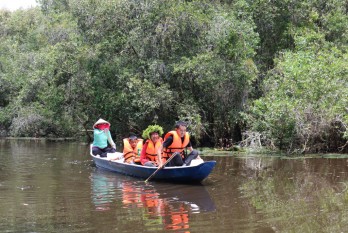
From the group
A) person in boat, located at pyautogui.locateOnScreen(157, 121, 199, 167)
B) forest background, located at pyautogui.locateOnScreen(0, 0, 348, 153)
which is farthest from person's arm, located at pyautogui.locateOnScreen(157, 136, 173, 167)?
forest background, located at pyautogui.locateOnScreen(0, 0, 348, 153)

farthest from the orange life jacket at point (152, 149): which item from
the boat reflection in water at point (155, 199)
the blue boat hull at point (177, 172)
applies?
the boat reflection in water at point (155, 199)

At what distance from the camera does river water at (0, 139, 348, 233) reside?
6388mm

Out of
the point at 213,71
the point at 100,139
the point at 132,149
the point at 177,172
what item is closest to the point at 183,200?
the point at 177,172

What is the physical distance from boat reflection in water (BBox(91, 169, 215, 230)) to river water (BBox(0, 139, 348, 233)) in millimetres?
13

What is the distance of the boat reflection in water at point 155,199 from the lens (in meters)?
6.86

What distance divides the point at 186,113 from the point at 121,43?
A: 4246 mm

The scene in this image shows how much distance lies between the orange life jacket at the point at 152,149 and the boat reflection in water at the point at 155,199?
58 centimetres

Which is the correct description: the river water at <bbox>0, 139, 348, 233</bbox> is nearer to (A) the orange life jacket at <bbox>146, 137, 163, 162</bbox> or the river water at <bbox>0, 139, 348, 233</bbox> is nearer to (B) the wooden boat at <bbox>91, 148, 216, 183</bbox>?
(B) the wooden boat at <bbox>91, 148, 216, 183</bbox>

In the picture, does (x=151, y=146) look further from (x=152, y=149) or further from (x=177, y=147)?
(x=177, y=147)

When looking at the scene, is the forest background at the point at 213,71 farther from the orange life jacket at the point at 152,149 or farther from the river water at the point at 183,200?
the orange life jacket at the point at 152,149

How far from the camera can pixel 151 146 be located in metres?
11.0

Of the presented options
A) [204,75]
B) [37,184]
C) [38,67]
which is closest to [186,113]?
[204,75]

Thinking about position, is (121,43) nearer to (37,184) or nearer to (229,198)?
(37,184)

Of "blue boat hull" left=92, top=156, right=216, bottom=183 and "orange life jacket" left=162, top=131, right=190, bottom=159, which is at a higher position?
"orange life jacket" left=162, top=131, right=190, bottom=159
